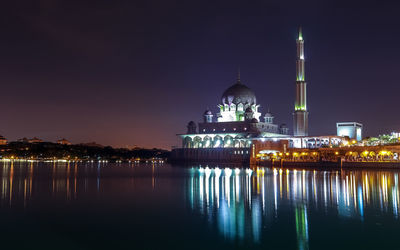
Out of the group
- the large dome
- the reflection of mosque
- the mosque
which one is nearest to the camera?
the reflection of mosque

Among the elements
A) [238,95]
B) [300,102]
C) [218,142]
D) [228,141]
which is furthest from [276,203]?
[238,95]

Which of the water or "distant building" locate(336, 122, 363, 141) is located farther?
"distant building" locate(336, 122, 363, 141)

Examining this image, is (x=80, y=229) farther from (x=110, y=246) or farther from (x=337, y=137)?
(x=337, y=137)

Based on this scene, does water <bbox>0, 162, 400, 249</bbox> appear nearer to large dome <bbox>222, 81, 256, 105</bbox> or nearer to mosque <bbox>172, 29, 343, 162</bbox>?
mosque <bbox>172, 29, 343, 162</bbox>

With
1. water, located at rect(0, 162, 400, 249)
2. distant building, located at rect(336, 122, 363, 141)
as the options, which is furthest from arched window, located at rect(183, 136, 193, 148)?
water, located at rect(0, 162, 400, 249)

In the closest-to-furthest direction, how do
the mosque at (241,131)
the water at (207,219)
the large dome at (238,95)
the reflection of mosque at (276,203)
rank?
→ the water at (207,219) < the reflection of mosque at (276,203) < the mosque at (241,131) < the large dome at (238,95)

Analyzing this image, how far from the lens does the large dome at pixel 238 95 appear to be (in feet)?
267

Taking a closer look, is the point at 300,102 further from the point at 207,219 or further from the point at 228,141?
the point at 207,219

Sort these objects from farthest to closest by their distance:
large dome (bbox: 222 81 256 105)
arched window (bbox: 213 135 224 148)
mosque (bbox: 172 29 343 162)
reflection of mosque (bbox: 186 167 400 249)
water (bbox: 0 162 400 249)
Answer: large dome (bbox: 222 81 256 105) < arched window (bbox: 213 135 224 148) < mosque (bbox: 172 29 343 162) < reflection of mosque (bbox: 186 167 400 249) < water (bbox: 0 162 400 249)

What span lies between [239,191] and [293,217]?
30.7ft

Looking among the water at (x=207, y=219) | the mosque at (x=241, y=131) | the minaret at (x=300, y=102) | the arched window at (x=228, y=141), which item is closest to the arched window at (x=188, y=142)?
the mosque at (x=241, y=131)

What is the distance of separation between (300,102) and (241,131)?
11.7 meters

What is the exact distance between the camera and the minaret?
73.3 metres

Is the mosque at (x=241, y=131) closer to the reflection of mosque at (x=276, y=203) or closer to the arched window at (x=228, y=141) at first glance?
the arched window at (x=228, y=141)
